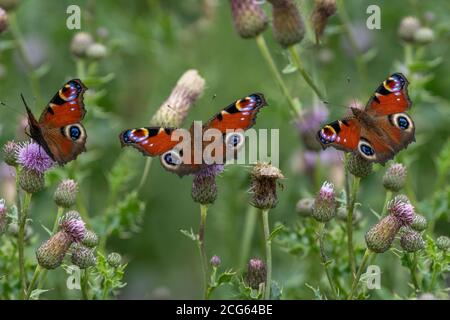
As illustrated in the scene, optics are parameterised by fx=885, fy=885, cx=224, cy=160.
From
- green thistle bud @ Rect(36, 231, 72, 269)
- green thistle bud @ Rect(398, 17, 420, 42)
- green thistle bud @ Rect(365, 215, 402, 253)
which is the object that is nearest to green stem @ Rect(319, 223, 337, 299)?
green thistle bud @ Rect(365, 215, 402, 253)

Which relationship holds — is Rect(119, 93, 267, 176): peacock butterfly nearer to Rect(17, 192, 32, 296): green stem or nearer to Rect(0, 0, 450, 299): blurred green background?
Rect(17, 192, 32, 296): green stem

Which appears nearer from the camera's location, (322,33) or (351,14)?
(322,33)

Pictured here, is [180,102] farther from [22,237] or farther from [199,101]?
[199,101]

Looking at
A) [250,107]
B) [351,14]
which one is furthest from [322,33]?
[351,14]

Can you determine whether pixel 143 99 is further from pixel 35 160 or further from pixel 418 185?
pixel 35 160

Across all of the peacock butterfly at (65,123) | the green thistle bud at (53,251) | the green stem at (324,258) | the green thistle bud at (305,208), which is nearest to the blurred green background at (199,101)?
the green thistle bud at (305,208)
